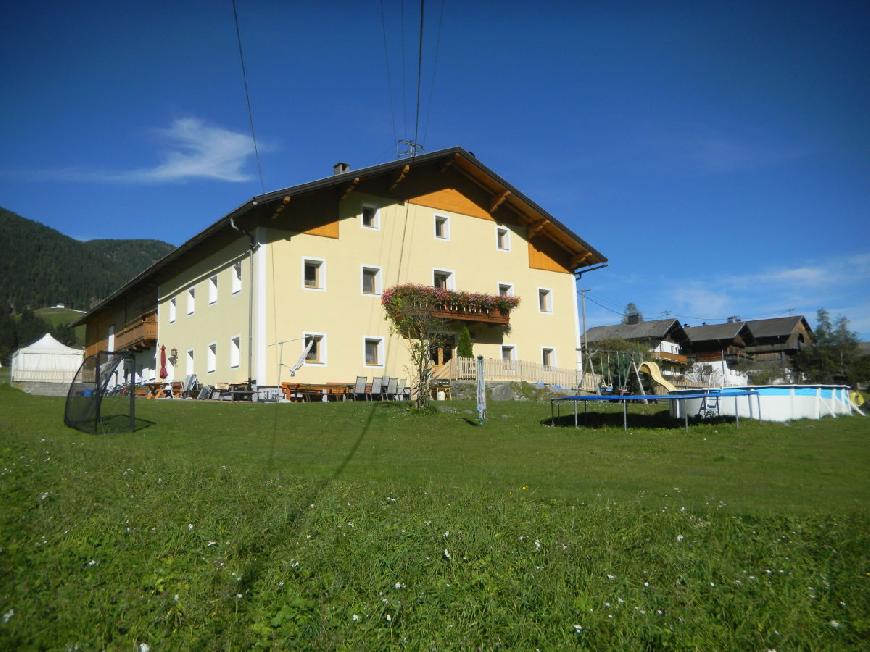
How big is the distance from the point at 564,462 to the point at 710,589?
19.3 ft

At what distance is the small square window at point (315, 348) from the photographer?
25.7m

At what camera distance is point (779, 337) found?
68.6 metres

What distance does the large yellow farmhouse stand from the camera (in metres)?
25.2

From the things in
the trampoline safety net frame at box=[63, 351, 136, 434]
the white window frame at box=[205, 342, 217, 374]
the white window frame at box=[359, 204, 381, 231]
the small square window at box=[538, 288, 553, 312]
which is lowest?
the trampoline safety net frame at box=[63, 351, 136, 434]

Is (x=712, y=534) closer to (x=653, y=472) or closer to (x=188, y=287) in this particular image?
(x=653, y=472)

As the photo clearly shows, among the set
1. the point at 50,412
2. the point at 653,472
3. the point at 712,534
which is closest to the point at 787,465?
the point at 653,472

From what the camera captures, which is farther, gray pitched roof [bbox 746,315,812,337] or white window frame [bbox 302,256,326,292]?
gray pitched roof [bbox 746,315,812,337]

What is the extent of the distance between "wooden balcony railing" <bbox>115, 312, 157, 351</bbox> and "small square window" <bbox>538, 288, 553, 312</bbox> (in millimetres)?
19183

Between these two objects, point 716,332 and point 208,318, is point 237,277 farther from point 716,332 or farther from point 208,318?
point 716,332

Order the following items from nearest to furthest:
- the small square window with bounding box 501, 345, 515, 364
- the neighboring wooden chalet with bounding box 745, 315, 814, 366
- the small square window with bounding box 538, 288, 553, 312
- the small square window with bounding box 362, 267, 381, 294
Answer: the small square window with bounding box 362, 267, 381, 294
the small square window with bounding box 501, 345, 515, 364
the small square window with bounding box 538, 288, 553, 312
the neighboring wooden chalet with bounding box 745, 315, 814, 366

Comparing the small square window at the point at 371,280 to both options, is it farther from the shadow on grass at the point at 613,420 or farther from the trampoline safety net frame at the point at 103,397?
the trampoline safety net frame at the point at 103,397

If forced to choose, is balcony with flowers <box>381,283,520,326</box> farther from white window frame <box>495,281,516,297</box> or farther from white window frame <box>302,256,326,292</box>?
white window frame <box>302,256,326,292</box>

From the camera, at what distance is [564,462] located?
10.7 meters

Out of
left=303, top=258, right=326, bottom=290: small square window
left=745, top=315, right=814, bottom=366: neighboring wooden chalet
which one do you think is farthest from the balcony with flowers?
left=745, top=315, right=814, bottom=366: neighboring wooden chalet
